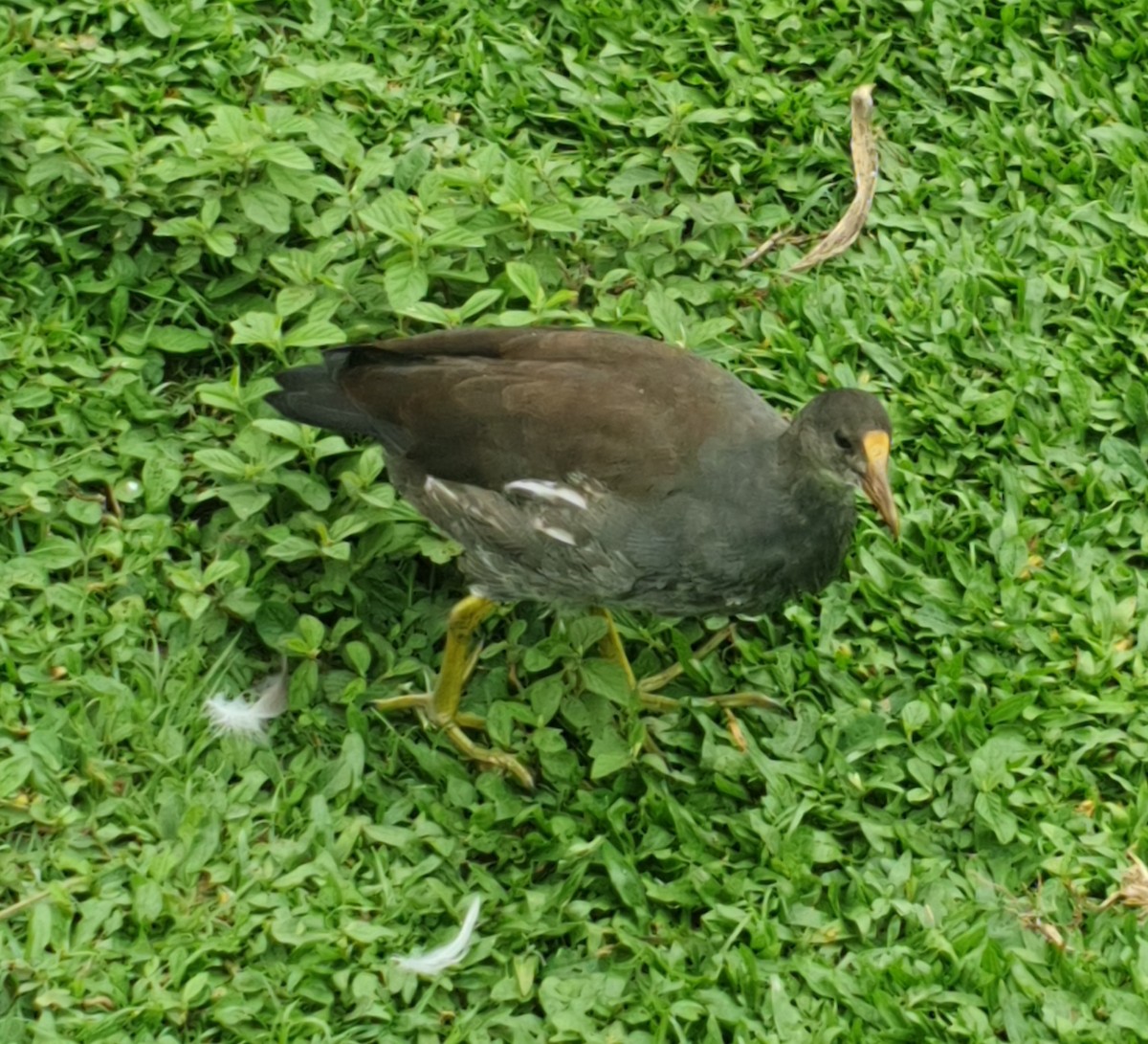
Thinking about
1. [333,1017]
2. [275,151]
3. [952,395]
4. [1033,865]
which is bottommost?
[333,1017]

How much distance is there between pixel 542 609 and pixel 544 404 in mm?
738

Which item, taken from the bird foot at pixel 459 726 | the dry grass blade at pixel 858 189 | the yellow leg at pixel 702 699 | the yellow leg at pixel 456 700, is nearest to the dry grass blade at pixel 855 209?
the dry grass blade at pixel 858 189

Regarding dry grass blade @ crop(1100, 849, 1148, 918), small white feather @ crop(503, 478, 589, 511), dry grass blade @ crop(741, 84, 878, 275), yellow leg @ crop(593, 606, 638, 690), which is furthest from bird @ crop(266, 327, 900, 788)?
dry grass blade @ crop(741, 84, 878, 275)

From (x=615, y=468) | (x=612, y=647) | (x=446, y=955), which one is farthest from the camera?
(x=612, y=647)

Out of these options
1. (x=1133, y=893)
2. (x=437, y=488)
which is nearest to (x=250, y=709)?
(x=437, y=488)

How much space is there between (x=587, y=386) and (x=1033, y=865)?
1452mm

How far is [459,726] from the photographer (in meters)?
4.05

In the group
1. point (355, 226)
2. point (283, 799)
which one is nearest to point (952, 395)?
point (355, 226)

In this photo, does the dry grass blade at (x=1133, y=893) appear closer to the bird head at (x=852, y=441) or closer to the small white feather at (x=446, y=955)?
the bird head at (x=852, y=441)

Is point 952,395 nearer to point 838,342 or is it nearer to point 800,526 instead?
point 838,342

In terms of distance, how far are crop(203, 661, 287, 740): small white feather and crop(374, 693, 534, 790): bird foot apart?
24 cm

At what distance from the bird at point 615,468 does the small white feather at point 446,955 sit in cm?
42

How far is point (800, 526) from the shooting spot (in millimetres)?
3770

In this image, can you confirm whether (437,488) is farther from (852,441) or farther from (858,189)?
(858,189)
